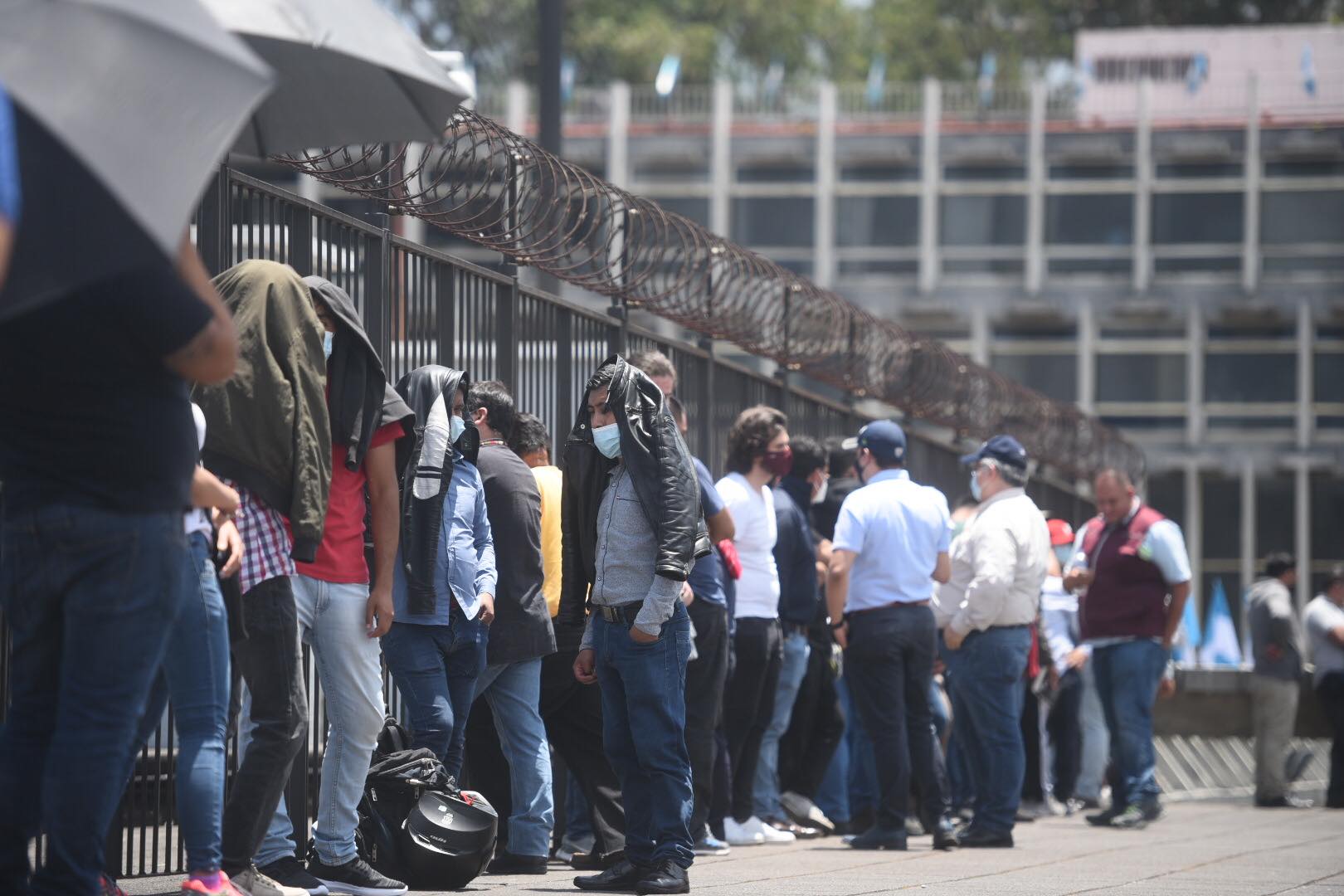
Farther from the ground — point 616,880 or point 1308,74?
point 1308,74

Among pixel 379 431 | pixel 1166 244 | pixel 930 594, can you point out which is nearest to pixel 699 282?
pixel 930 594

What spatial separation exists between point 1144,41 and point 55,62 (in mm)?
47955

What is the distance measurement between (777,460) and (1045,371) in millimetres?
39160

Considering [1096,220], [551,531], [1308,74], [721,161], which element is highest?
[1308,74]

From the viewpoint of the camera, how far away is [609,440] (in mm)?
7539

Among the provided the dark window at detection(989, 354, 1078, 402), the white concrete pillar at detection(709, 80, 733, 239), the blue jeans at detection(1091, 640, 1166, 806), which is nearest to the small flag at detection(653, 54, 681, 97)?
the white concrete pillar at detection(709, 80, 733, 239)

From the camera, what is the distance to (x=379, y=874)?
6.66 metres

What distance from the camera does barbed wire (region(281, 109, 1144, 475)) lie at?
7941 millimetres

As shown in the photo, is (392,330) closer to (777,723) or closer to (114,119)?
(777,723)

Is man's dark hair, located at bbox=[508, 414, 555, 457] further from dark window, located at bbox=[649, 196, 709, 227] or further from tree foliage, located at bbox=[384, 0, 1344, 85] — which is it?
tree foliage, located at bbox=[384, 0, 1344, 85]

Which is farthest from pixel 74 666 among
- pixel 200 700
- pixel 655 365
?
pixel 655 365

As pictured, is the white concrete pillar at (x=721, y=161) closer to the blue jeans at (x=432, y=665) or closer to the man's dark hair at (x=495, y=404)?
the man's dark hair at (x=495, y=404)

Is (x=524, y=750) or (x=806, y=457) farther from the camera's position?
(x=806, y=457)

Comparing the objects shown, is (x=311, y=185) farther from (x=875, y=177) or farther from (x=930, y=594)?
(x=930, y=594)
